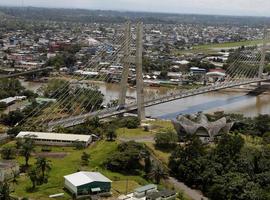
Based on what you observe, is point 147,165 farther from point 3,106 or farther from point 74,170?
point 3,106

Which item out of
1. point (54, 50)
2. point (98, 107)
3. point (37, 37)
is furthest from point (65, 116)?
point (37, 37)

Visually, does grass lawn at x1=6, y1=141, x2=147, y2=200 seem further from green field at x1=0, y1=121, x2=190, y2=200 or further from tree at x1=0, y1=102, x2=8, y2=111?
tree at x1=0, y1=102, x2=8, y2=111

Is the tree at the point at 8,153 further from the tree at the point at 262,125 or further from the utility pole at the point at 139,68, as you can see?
the tree at the point at 262,125

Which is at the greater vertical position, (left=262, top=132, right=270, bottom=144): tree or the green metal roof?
the green metal roof

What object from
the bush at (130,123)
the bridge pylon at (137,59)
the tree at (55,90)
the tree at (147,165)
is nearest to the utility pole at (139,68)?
the bridge pylon at (137,59)

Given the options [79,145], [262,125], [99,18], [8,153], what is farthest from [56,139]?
[99,18]

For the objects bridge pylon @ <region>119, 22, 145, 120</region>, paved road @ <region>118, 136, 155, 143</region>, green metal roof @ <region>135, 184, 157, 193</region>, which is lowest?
paved road @ <region>118, 136, 155, 143</region>

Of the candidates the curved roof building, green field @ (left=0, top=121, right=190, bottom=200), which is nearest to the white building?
green field @ (left=0, top=121, right=190, bottom=200)
